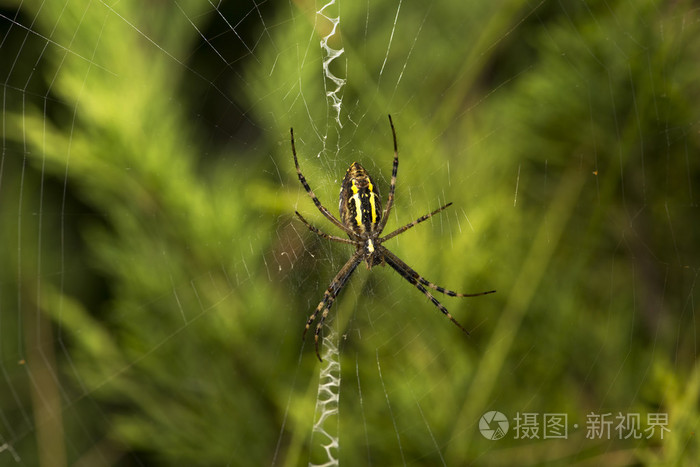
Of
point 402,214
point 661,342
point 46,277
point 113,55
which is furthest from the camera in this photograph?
point 402,214

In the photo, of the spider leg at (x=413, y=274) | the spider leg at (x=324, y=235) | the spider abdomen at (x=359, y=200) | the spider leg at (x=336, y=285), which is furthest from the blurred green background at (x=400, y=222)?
the spider leg at (x=336, y=285)

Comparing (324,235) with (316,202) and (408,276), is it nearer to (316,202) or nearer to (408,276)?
→ (316,202)

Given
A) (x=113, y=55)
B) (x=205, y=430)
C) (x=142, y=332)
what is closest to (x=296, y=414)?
(x=205, y=430)

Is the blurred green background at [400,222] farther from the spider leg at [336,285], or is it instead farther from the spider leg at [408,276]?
the spider leg at [336,285]

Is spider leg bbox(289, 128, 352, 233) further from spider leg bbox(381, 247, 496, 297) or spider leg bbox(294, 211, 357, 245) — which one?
spider leg bbox(381, 247, 496, 297)

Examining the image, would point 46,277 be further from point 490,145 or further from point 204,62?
point 490,145

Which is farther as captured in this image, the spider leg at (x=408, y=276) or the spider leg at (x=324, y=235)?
the spider leg at (x=324, y=235)
